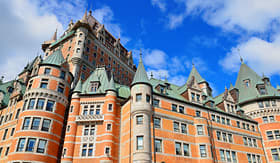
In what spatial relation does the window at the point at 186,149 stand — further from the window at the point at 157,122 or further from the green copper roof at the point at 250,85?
the green copper roof at the point at 250,85

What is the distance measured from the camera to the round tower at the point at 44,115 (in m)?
34.9

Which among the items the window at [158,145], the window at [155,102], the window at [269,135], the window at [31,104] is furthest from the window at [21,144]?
the window at [269,135]

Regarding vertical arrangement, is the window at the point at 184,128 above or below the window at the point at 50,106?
below

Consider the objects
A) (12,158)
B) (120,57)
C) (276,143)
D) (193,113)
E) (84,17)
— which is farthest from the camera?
(120,57)

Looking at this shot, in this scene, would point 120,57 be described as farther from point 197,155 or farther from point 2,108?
point 197,155

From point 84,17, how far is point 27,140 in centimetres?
4503

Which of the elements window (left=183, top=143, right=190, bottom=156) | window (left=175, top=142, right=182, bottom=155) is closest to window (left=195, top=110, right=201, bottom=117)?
window (left=183, top=143, right=190, bottom=156)

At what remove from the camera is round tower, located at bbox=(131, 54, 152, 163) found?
33281mm

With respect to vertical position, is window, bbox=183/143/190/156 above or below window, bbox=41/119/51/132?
below

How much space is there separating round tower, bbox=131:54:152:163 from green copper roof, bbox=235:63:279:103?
32009 mm

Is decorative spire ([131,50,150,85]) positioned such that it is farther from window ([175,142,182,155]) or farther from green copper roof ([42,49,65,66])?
green copper roof ([42,49,65,66])

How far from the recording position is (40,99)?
Result: 3912cm

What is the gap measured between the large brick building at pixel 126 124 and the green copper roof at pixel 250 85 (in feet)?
6.50

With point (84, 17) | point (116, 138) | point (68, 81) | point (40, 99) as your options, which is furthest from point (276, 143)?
point (84, 17)
